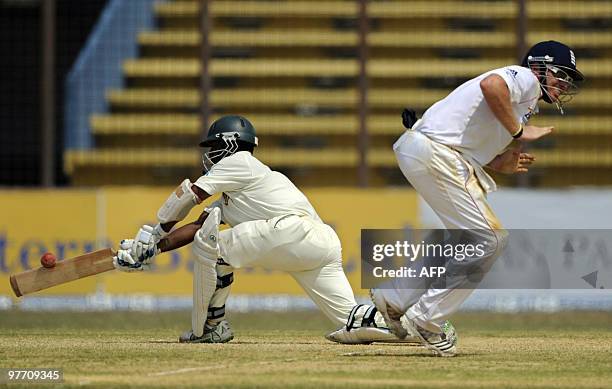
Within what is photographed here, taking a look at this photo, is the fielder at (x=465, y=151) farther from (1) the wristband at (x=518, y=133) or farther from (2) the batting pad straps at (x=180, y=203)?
(2) the batting pad straps at (x=180, y=203)

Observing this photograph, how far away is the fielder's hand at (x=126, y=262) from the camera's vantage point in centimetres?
937

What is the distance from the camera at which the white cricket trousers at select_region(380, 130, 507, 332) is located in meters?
8.39

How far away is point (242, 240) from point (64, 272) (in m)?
1.31

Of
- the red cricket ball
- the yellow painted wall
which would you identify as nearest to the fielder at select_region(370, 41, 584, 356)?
the red cricket ball

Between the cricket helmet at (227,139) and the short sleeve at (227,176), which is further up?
the cricket helmet at (227,139)

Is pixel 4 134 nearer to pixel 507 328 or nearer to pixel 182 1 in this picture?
pixel 182 1

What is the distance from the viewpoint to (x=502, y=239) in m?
8.41

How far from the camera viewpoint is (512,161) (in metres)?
8.84

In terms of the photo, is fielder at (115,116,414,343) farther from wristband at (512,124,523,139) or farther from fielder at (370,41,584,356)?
wristband at (512,124,523,139)

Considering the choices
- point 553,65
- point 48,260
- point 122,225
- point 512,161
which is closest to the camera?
point 553,65

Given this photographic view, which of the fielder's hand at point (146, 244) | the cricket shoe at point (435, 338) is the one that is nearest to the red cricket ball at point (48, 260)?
the fielder's hand at point (146, 244)

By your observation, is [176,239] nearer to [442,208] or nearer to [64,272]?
[64,272]

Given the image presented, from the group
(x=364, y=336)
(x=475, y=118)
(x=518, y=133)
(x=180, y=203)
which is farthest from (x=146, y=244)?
(x=518, y=133)

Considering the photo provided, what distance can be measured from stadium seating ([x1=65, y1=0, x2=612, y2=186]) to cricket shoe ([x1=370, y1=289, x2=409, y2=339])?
12143 mm
